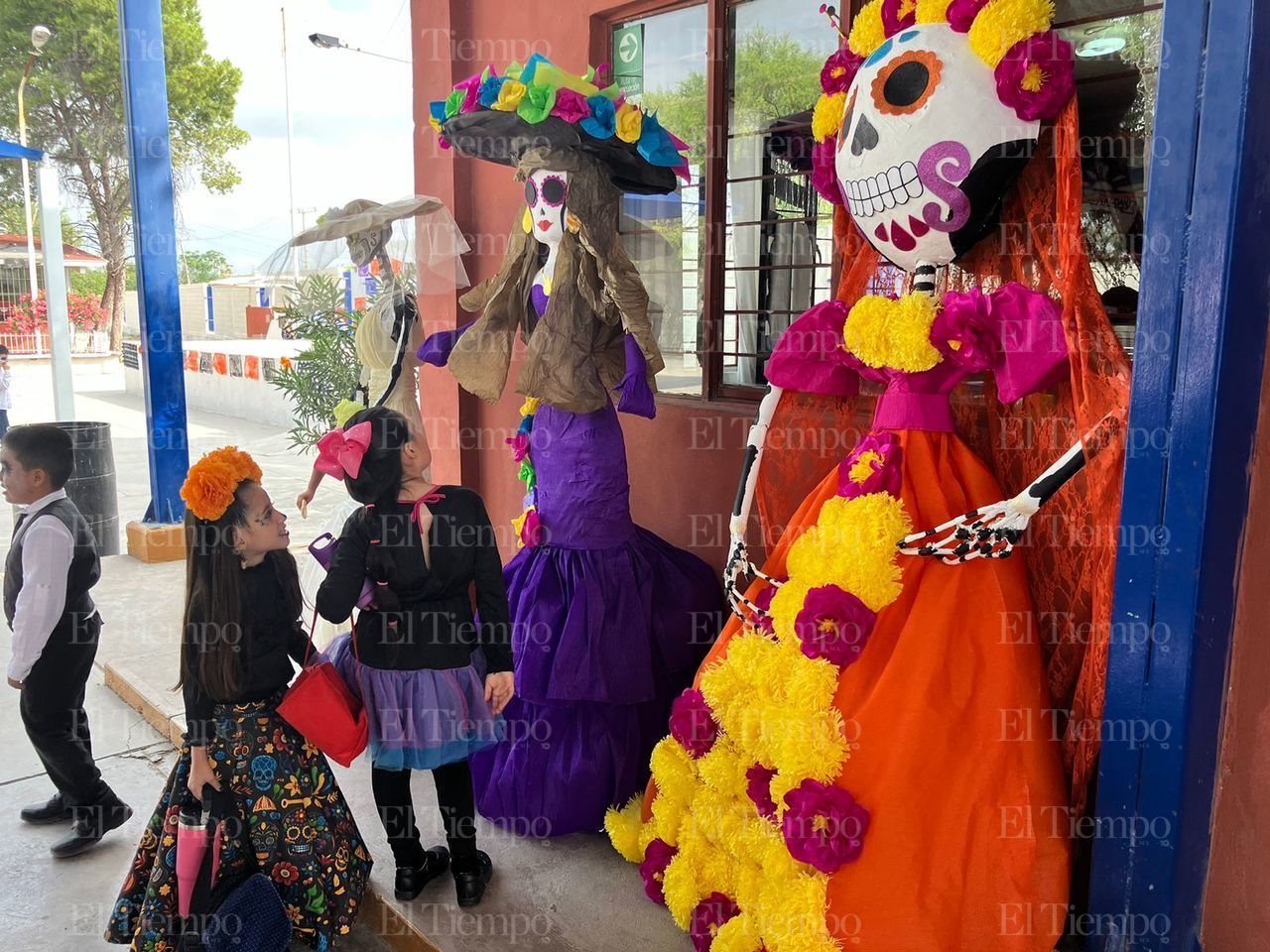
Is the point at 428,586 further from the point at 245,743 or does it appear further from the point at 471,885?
the point at 471,885

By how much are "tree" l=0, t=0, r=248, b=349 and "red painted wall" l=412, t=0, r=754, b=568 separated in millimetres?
7446

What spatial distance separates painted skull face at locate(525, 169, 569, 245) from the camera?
8.90 feet

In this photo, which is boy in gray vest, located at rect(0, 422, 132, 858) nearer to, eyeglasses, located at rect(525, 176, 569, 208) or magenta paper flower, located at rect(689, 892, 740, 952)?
eyeglasses, located at rect(525, 176, 569, 208)

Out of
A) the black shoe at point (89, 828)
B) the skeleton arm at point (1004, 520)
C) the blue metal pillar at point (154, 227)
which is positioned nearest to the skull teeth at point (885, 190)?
the skeleton arm at point (1004, 520)

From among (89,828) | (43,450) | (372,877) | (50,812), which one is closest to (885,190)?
(372,877)

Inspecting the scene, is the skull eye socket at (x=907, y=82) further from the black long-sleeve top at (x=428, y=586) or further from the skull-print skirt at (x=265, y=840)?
the skull-print skirt at (x=265, y=840)

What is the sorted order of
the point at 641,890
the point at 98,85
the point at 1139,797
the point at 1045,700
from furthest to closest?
the point at 98,85 < the point at 641,890 < the point at 1045,700 < the point at 1139,797

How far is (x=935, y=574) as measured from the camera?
1.93 m

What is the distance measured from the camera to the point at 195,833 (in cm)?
223

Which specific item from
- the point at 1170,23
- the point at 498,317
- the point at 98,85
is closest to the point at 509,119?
the point at 498,317

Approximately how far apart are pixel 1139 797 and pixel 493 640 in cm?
144

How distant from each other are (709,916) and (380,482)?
50.3 inches

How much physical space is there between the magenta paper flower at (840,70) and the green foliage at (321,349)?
218 centimetres

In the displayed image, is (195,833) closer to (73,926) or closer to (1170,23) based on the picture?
(73,926)
